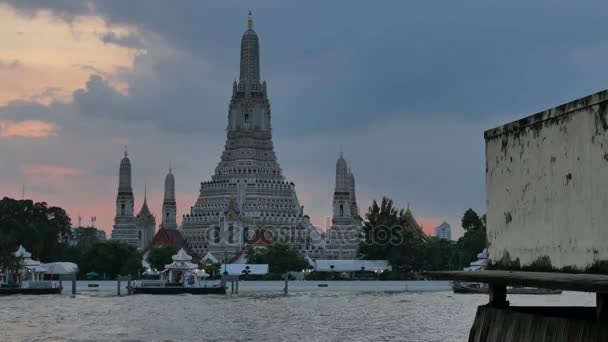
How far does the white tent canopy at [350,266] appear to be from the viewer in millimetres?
160500

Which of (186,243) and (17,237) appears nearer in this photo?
(17,237)

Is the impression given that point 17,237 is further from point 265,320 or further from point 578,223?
point 578,223

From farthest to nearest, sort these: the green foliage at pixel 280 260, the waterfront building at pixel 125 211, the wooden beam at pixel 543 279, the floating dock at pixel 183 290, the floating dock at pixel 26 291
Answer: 1. the waterfront building at pixel 125 211
2. the green foliage at pixel 280 260
3. the floating dock at pixel 183 290
4. the floating dock at pixel 26 291
5. the wooden beam at pixel 543 279

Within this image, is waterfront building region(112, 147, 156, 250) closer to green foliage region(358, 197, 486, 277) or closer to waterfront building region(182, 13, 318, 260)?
waterfront building region(182, 13, 318, 260)

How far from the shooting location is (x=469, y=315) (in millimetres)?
78188

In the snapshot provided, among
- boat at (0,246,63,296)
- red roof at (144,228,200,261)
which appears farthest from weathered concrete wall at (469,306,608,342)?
red roof at (144,228,200,261)

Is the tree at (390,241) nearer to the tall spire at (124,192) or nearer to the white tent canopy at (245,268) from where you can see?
the white tent canopy at (245,268)

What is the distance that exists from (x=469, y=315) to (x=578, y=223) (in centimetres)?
6347

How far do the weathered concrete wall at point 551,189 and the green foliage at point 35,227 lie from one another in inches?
5272

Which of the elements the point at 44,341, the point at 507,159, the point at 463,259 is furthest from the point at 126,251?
the point at 507,159

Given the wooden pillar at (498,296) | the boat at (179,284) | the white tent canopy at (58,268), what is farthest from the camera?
the white tent canopy at (58,268)

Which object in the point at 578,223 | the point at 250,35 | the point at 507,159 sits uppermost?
the point at 250,35

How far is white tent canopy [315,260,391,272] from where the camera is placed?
160500mm

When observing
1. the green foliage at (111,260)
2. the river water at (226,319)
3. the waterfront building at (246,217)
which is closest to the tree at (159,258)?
the green foliage at (111,260)
